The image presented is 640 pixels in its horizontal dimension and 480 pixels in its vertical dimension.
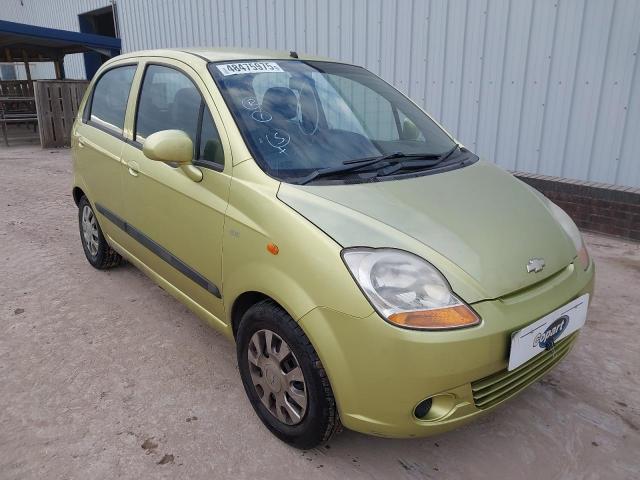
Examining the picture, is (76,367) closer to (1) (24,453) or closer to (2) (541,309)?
(1) (24,453)

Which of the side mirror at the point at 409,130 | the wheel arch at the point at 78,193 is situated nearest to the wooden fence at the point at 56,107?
the wheel arch at the point at 78,193

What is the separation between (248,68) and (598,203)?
3767 mm

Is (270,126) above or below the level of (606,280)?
above

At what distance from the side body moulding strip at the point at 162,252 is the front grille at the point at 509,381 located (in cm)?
124

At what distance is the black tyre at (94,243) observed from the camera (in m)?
3.95

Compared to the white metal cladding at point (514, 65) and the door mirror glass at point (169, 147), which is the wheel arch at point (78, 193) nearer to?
the door mirror glass at point (169, 147)

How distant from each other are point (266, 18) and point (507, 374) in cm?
713

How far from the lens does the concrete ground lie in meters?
2.12

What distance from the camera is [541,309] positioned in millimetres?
1926

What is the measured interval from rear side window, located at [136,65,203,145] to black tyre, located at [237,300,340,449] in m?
1.06

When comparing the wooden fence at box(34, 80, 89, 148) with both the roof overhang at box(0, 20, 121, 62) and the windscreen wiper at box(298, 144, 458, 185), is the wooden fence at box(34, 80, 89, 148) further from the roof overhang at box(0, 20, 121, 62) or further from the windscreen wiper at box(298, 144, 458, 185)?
the windscreen wiper at box(298, 144, 458, 185)

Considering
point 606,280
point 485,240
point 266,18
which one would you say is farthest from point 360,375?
point 266,18

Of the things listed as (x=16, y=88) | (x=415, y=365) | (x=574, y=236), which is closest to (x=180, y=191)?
(x=415, y=365)

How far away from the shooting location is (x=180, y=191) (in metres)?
2.59
